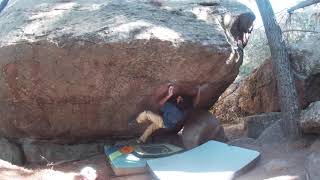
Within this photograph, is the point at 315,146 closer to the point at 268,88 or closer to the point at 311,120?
the point at 311,120

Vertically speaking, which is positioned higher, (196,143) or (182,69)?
(182,69)

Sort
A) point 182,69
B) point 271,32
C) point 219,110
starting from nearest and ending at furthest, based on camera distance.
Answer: point 182,69 → point 271,32 → point 219,110

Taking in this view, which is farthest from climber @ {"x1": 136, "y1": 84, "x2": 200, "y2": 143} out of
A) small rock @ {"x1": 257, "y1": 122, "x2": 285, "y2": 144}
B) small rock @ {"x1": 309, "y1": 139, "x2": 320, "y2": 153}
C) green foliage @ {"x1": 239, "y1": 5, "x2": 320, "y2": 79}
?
green foliage @ {"x1": 239, "y1": 5, "x2": 320, "y2": 79}

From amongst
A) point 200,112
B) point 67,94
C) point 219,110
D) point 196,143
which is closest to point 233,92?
point 219,110

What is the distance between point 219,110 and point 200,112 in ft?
7.85

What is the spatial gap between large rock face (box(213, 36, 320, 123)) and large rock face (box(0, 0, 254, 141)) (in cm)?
118

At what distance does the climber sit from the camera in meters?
5.75

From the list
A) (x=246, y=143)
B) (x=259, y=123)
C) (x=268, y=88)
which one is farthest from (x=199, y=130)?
(x=268, y=88)

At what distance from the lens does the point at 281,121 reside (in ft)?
19.3

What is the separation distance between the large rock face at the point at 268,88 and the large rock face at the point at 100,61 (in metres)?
1.18

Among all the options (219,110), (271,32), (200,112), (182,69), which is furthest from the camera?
(219,110)

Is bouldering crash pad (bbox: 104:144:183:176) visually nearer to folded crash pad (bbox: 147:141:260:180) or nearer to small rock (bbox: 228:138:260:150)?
folded crash pad (bbox: 147:141:260:180)

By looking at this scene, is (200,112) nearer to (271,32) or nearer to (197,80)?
(197,80)

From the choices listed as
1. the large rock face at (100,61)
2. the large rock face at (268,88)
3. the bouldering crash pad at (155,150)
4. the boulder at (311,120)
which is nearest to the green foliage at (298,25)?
the large rock face at (268,88)
